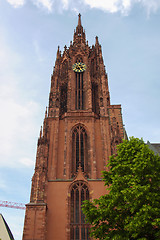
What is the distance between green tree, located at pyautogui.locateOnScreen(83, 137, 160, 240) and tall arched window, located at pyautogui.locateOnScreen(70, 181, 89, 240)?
323 inches

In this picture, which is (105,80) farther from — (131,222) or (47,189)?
(131,222)

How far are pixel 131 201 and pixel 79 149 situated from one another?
1371 cm

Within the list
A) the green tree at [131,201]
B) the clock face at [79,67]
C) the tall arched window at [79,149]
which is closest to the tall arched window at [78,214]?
the tall arched window at [79,149]

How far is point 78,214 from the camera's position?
66.3 feet

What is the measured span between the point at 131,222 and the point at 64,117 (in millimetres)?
17790

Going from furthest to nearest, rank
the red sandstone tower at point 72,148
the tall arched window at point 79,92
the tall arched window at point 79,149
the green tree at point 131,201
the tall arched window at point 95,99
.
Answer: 1. the tall arched window at point 95,99
2. the tall arched window at point 79,92
3. the tall arched window at point 79,149
4. the red sandstone tower at point 72,148
5. the green tree at point 131,201

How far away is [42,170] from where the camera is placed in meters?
21.6

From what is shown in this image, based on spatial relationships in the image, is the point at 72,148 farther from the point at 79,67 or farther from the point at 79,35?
the point at 79,35

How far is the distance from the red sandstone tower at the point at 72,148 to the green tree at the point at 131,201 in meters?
8.44

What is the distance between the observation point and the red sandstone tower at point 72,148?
19.4m

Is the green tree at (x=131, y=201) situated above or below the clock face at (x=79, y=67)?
below

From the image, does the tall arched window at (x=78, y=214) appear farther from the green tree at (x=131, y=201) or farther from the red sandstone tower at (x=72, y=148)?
the green tree at (x=131, y=201)

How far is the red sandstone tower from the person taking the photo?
63.7 ft

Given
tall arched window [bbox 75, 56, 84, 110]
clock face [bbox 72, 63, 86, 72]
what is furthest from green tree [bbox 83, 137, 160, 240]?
clock face [bbox 72, 63, 86, 72]
